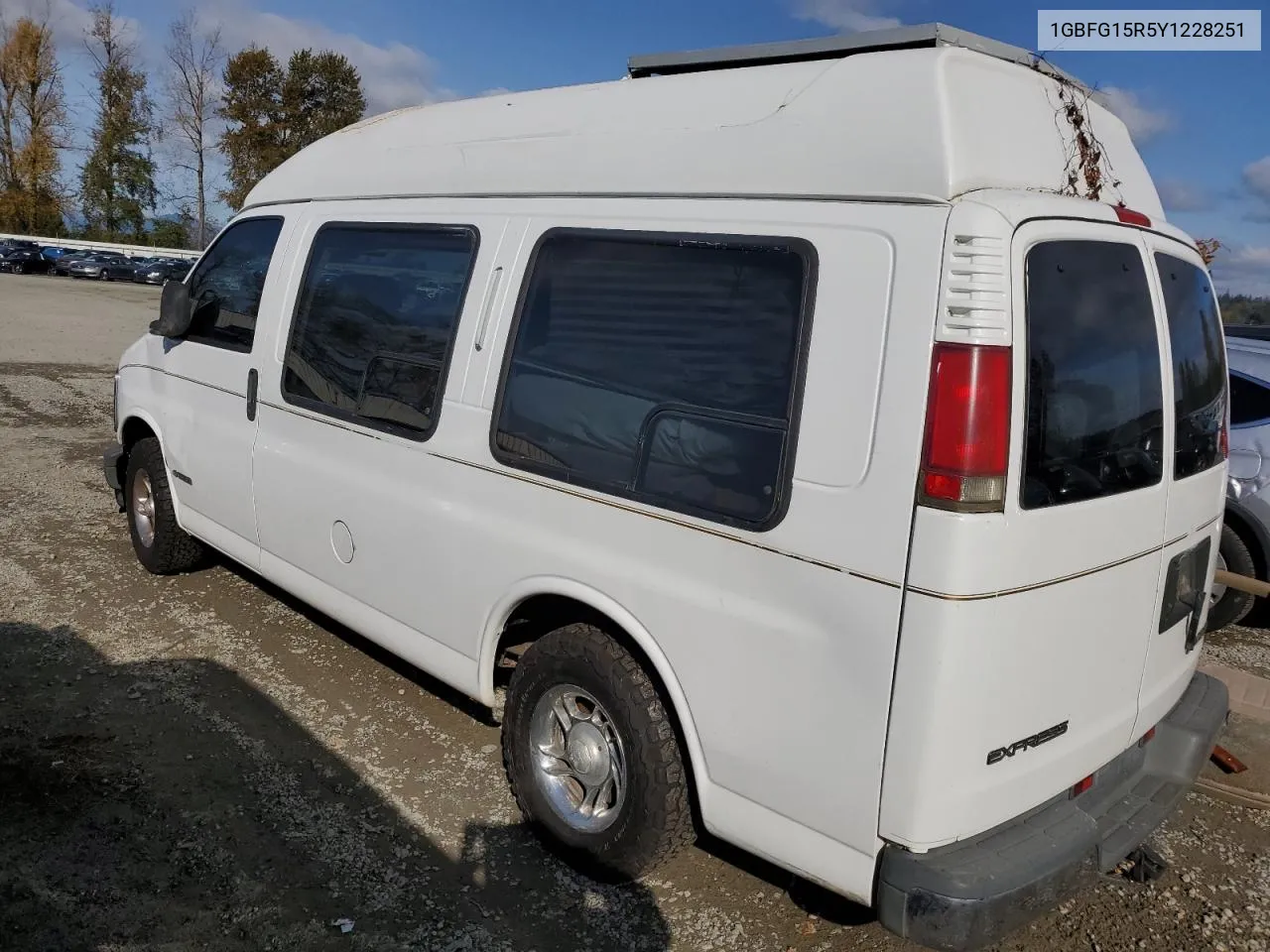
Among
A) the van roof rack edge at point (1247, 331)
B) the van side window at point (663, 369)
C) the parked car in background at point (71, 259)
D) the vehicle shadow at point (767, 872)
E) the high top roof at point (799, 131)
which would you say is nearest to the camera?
the high top roof at point (799, 131)

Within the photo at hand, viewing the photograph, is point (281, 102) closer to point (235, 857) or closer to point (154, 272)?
point (154, 272)

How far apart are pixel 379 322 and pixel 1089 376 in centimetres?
260

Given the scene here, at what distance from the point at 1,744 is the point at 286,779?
1149 millimetres

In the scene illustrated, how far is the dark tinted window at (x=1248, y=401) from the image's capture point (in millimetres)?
5660

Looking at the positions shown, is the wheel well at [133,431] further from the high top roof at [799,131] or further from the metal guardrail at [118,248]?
the metal guardrail at [118,248]

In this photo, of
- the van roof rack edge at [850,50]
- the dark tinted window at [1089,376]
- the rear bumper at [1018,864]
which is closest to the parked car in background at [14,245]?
the van roof rack edge at [850,50]

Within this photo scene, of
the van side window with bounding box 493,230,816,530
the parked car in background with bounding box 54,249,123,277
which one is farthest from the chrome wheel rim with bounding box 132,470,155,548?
the parked car in background with bounding box 54,249,123,277

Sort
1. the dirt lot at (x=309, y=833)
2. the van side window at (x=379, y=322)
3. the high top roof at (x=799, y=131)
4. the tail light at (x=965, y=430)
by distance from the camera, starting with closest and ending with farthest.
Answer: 1. the tail light at (x=965, y=430)
2. the high top roof at (x=799, y=131)
3. the dirt lot at (x=309, y=833)
4. the van side window at (x=379, y=322)

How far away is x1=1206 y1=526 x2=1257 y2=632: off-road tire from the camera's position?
18.5 feet

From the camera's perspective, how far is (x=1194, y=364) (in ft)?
10.1

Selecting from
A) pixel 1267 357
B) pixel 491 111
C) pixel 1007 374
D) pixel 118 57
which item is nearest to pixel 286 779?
pixel 491 111

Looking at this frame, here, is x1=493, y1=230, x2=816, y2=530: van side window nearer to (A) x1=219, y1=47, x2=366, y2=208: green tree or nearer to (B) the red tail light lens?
(B) the red tail light lens

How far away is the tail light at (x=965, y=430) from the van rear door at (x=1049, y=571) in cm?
4

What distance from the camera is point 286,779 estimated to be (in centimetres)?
371
